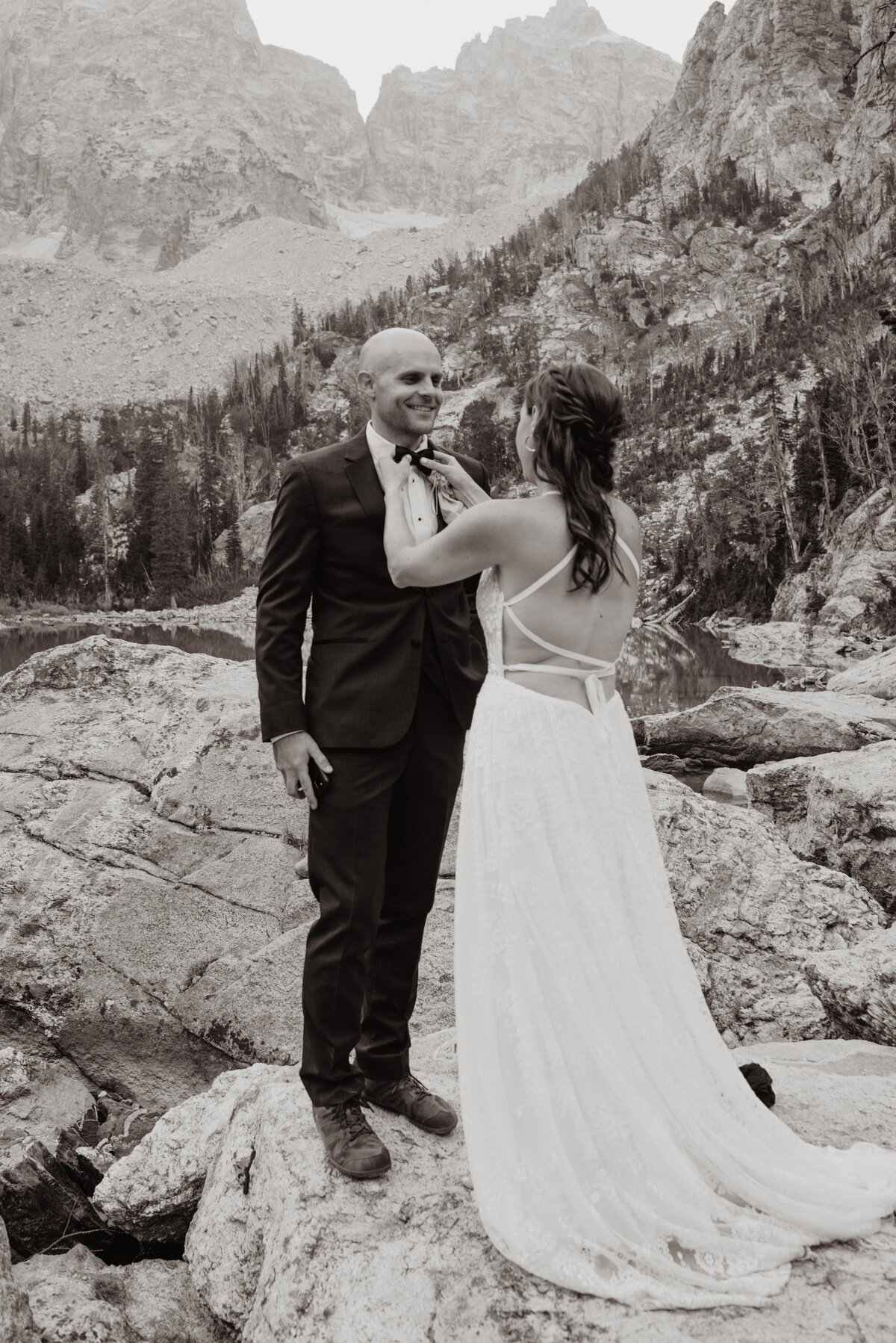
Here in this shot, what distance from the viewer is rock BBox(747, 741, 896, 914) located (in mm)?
4664

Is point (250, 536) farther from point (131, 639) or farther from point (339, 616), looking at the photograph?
point (339, 616)

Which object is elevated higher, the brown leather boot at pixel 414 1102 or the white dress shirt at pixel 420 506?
the white dress shirt at pixel 420 506

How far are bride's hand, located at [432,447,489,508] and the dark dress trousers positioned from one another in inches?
7.4

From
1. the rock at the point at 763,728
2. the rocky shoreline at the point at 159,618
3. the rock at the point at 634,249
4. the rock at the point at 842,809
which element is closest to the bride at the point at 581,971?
the rock at the point at 842,809

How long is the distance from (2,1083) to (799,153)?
280ft

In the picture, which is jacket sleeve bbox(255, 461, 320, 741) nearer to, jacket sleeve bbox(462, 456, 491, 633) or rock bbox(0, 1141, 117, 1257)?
jacket sleeve bbox(462, 456, 491, 633)

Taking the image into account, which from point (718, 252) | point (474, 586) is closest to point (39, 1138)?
point (474, 586)

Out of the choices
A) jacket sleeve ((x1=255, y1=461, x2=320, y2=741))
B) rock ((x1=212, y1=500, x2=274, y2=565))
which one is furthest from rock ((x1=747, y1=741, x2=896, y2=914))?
rock ((x1=212, y1=500, x2=274, y2=565))

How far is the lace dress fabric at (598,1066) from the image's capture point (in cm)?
175

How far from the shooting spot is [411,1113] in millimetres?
2301

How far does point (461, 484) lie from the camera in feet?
7.07

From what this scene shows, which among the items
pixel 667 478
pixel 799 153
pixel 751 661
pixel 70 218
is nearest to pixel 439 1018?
pixel 751 661

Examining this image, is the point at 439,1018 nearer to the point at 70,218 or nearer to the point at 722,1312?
the point at 722,1312

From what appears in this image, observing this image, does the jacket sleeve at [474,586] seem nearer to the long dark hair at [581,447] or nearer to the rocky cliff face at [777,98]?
the long dark hair at [581,447]
